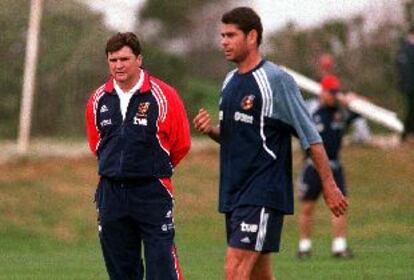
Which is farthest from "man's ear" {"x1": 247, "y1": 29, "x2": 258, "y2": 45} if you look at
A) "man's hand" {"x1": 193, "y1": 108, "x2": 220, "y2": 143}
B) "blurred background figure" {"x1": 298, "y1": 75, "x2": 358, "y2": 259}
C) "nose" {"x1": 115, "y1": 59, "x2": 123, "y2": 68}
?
"blurred background figure" {"x1": 298, "y1": 75, "x2": 358, "y2": 259}

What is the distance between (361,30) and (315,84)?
271cm

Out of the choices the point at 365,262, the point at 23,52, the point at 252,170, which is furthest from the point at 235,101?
the point at 23,52


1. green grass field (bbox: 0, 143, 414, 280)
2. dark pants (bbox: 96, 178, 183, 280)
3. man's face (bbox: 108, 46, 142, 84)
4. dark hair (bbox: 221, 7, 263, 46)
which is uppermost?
dark hair (bbox: 221, 7, 263, 46)

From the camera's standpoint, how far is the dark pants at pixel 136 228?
1109 cm

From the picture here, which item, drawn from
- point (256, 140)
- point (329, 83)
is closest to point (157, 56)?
point (329, 83)

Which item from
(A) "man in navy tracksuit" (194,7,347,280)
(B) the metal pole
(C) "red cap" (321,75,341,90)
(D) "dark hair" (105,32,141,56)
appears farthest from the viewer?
(B) the metal pole

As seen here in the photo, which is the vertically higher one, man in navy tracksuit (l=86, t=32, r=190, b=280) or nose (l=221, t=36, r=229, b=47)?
nose (l=221, t=36, r=229, b=47)

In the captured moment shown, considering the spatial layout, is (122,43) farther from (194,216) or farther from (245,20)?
(194,216)

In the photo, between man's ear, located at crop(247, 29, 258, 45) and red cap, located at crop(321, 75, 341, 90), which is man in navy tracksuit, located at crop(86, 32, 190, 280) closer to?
man's ear, located at crop(247, 29, 258, 45)

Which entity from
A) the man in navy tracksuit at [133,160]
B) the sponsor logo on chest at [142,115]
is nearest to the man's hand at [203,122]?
the man in navy tracksuit at [133,160]

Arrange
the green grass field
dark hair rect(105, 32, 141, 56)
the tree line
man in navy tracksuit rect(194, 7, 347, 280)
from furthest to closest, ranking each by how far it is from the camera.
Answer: the tree line < the green grass field < dark hair rect(105, 32, 141, 56) < man in navy tracksuit rect(194, 7, 347, 280)

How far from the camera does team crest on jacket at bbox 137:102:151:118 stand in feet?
36.3

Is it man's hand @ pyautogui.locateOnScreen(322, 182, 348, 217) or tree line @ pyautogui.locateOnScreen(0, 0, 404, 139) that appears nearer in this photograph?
man's hand @ pyautogui.locateOnScreen(322, 182, 348, 217)

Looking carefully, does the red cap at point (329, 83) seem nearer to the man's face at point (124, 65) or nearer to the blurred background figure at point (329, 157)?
the blurred background figure at point (329, 157)
